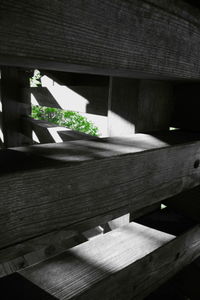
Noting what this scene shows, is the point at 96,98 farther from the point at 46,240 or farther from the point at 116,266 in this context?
the point at 46,240

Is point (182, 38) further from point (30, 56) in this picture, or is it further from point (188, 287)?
point (188, 287)

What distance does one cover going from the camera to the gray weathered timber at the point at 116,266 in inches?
30.1

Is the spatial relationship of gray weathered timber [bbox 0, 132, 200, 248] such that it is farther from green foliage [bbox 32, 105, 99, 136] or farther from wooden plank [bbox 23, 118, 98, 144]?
green foliage [bbox 32, 105, 99, 136]

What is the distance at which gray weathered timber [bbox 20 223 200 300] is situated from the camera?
766mm

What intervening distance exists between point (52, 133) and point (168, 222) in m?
1.15

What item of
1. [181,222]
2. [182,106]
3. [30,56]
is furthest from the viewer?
[181,222]

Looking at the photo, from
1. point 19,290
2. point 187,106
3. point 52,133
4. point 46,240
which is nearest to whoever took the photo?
point 46,240

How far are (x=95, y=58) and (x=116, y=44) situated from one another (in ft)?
0.25

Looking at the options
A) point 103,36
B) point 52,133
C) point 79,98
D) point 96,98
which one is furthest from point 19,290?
point 52,133

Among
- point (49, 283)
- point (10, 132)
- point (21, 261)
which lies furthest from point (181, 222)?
point (10, 132)

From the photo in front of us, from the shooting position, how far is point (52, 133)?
1938 millimetres

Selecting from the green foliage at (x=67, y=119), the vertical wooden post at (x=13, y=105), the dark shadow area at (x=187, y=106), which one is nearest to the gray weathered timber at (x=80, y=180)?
the dark shadow area at (x=187, y=106)

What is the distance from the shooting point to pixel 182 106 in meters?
1.09

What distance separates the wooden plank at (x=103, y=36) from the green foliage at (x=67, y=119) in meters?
8.30
